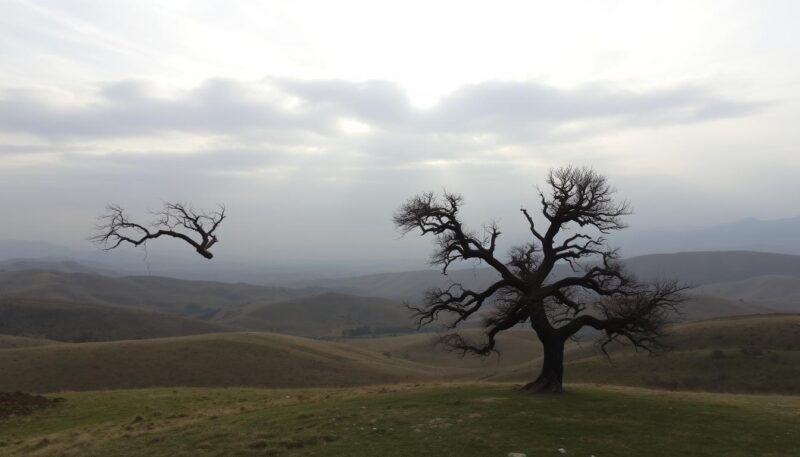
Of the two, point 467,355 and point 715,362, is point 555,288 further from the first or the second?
point 467,355

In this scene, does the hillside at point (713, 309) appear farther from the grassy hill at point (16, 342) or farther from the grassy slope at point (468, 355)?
the grassy hill at point (16, 342)

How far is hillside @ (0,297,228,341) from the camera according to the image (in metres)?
138

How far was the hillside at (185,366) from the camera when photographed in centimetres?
5553

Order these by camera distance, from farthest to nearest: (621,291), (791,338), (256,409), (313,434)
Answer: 1. (791,338)
2. (256,409)
3. (621,291)
4. (313,434)

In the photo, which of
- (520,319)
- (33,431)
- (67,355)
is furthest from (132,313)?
(520,319)

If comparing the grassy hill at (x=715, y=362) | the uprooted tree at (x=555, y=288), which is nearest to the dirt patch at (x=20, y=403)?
the uprooted tree at (x=555, y=288)

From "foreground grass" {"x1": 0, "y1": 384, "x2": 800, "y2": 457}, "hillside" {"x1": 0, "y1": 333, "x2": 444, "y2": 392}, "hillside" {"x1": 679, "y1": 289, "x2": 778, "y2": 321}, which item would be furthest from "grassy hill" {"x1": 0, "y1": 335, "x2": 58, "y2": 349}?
"hillside" {"x1": 679, "y1": 289, "x2": 778, "y2": 321}

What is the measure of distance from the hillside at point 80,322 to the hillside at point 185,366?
7836cm

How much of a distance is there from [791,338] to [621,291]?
50.5 meters

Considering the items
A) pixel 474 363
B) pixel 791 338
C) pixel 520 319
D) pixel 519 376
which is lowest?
pixel 474 363

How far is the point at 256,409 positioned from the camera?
1049 inches

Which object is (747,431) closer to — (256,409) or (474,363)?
(256,409)

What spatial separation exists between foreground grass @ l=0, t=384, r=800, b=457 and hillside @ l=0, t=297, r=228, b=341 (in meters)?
126

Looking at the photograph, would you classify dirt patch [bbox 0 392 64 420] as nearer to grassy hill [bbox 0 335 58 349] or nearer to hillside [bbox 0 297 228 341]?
grassy hill [bbox 0 335 58 349]
